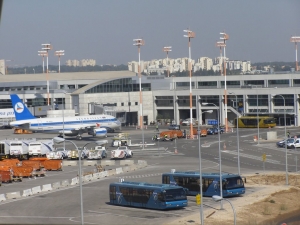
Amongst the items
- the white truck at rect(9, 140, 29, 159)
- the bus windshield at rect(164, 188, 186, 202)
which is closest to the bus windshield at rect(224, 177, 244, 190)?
the bus windshield at rect(164, 188, 186, 202)

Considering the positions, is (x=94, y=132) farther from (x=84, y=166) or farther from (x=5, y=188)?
(x=5, y=188)

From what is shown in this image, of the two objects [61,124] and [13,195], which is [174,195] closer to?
[13,195]

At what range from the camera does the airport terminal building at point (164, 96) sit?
227 ft

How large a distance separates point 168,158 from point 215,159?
3.15m

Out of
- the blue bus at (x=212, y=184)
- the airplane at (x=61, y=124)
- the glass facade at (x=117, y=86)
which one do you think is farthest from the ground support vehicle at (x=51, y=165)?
the glass facade at (x=117, y=86)

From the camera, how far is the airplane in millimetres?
56469

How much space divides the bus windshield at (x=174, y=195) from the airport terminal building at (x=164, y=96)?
4385 centimetres

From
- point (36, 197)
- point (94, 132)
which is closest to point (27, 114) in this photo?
point (94, 132)

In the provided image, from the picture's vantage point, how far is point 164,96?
75.9 meters

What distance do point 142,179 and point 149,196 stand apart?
330 inches

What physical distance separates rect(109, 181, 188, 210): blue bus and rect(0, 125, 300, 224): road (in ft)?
0.97

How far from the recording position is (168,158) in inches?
1684

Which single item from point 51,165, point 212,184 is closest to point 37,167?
point 51,165

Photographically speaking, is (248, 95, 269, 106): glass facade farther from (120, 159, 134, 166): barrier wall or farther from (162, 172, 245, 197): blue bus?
(162, 172, 245, 197): blue bus
